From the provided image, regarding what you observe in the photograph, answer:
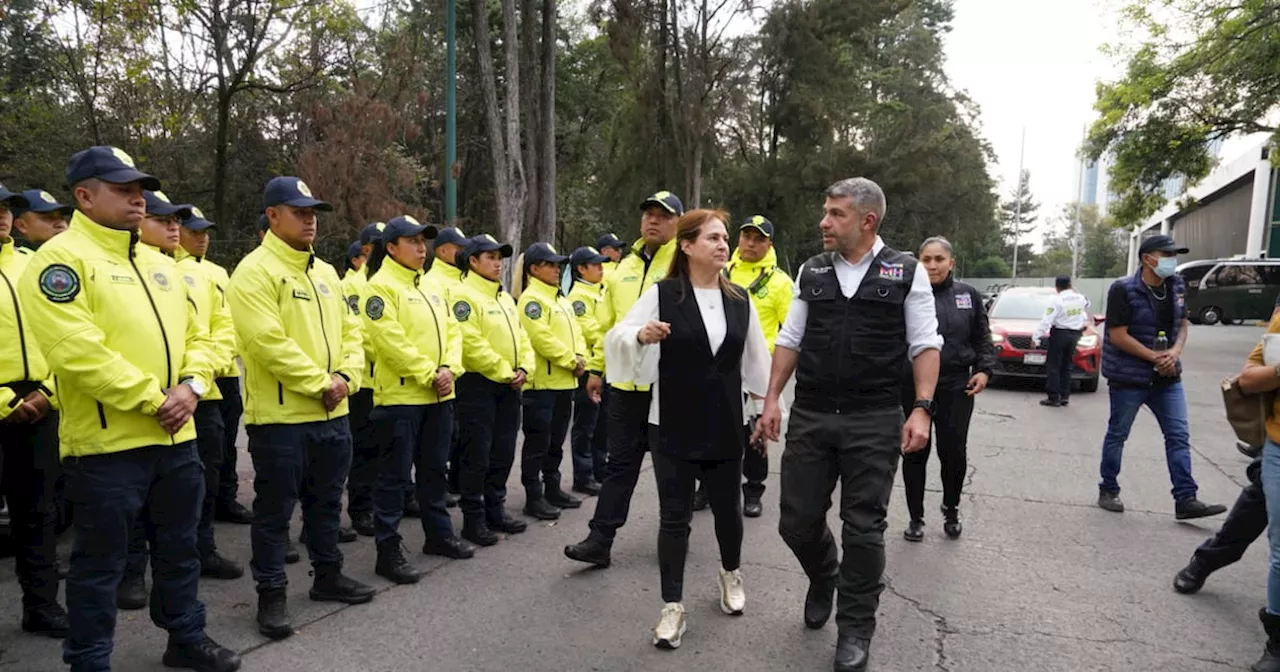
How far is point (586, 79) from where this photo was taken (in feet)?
93.0

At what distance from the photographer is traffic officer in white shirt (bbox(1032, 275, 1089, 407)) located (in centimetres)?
1110

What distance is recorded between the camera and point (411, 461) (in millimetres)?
4676

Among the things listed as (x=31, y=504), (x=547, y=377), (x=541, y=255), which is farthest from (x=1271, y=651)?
(x=31, y=504)

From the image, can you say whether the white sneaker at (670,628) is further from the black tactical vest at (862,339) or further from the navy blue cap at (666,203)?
the navy blue cap at (666,203)

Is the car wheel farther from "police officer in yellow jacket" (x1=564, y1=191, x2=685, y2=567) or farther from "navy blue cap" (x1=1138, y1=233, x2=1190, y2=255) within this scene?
"police officer in yellow jacket" (x1=564, y1=191, x2=685, y2=567)

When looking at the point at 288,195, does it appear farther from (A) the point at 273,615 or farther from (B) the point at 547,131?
(B) the point at 547,131

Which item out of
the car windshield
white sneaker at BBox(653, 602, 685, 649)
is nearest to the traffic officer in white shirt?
the car windshield

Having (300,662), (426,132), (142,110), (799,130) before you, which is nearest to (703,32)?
(799,130)

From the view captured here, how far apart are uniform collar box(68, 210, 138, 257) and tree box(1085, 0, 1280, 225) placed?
21.3 meters

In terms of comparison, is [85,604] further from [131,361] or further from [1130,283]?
[1130,283]

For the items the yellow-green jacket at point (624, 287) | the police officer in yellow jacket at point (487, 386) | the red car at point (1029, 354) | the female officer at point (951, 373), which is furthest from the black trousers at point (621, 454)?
the red car at point (1029, 354)

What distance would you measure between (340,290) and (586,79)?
2572cm

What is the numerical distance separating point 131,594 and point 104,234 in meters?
1.98

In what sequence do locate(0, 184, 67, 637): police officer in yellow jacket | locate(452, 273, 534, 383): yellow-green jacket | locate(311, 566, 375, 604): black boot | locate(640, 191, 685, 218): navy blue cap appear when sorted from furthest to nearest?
locate(452, 273, 534, 383): yellow-green jacket
locate(640, 191, 685, 218): navy blue cap
locate(311, 566, 375, 604): black boot
locate(0, 184, 67, 637): police officer in yellow jacket
